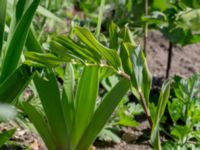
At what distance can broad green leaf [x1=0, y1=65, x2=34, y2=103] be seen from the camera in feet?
4.23

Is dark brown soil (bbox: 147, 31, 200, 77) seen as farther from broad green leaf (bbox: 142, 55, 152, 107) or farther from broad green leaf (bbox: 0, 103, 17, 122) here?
broad green leaf (bbox: 0, 103, 17, 122)

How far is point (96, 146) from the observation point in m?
1.81

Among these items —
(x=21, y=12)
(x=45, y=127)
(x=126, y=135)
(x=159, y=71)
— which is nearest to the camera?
(x=21, y=12)

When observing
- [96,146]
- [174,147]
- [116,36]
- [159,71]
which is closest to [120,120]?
[96,146]

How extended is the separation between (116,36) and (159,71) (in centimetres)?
116

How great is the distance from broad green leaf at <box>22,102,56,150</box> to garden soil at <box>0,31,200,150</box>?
283 millimetres

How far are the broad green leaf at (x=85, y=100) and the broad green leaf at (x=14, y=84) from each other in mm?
187

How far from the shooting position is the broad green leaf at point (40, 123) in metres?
1.44

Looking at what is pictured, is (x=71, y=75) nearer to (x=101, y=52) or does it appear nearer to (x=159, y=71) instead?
(x=101, y=52)

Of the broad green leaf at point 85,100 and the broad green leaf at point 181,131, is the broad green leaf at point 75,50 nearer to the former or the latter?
the broad green leaf at point 85,100

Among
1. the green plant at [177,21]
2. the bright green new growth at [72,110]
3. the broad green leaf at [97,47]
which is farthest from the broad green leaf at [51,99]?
the green plant at [177,21]

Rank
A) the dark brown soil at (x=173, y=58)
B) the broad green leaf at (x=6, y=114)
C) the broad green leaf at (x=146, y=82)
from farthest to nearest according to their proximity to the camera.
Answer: the dark brown soil at (x=173, y=58) → the broad green leaf at (x=146, y=82) → the broad green leaf at (x=6, y=114)

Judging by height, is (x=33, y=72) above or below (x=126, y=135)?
above

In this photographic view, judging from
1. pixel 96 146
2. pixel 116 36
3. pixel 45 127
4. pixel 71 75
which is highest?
pixel 116 36
